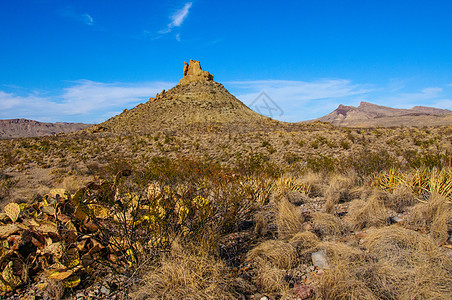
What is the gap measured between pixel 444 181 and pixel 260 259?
4844 millimetres

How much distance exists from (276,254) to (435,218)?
266 cm

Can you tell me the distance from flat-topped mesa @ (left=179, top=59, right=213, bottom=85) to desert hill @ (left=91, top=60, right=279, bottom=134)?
277 millimetres

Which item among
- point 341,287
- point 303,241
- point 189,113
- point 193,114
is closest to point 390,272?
point 341,287

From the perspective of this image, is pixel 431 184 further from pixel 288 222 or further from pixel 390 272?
pixel 390 272

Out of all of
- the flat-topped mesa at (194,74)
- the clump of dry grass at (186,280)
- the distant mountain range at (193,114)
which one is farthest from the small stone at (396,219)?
the flat-topped mesa at (194,74)

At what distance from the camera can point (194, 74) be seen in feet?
228

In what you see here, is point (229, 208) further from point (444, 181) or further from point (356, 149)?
point (356, 149)

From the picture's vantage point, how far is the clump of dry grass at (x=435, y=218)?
3.51m

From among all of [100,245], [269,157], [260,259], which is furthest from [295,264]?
[269,157]

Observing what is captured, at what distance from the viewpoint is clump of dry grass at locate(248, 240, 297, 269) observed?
3.17 meters

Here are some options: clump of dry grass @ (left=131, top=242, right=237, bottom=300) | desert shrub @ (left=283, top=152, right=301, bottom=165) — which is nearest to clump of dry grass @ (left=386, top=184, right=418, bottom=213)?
clump of dry grass @ (left=131, top=242, right=237, bottom=300)

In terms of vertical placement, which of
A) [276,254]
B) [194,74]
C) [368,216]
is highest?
[194,74]

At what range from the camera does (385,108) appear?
176 metres

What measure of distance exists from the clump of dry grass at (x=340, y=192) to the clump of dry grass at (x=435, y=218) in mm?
1390
